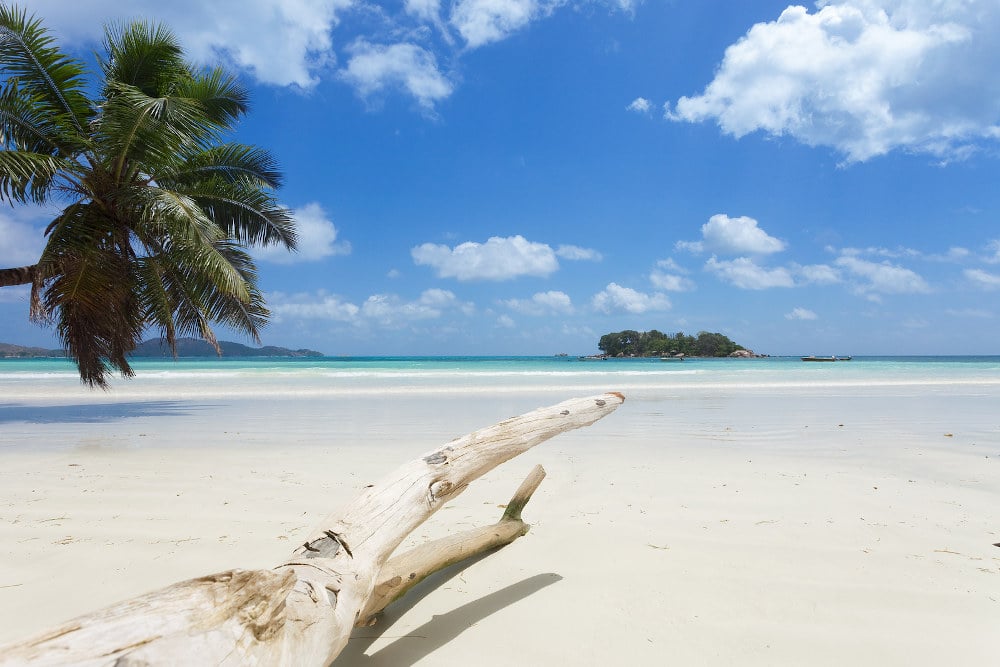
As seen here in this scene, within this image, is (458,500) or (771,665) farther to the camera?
(458,500)

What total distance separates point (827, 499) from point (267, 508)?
455 cm

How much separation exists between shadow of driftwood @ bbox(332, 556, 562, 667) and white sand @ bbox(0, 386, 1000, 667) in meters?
0.01

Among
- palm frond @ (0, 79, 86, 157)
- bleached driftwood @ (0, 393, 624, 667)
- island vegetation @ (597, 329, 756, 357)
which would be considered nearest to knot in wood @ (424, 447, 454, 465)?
bleached driftwood @ (0, 393, 624, 667)

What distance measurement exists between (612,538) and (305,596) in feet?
7.72

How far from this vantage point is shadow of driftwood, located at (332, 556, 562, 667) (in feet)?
7.34

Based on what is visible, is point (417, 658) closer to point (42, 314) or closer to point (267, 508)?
point (267, 508)

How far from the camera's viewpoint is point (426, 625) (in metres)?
2.50

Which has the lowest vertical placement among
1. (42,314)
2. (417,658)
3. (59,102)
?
(417,658)

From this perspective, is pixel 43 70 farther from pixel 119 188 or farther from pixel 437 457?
pixel 437 457

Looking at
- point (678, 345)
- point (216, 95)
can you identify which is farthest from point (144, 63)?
point (678, 345)

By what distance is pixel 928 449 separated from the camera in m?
6.57

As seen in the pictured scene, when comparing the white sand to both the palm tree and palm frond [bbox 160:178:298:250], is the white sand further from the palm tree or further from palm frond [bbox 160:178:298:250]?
palm frond [bbox 160:178:298:250]

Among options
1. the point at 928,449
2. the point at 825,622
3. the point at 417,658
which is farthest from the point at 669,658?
the point at 928,449

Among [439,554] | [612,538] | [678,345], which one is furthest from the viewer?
[678,345]
